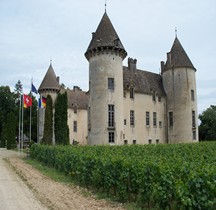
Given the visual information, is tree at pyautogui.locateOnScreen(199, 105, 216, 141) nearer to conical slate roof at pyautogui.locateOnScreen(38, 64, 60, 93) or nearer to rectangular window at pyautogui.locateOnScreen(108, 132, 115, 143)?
rectangular window at pyautogui.locateOnScreen(108, 132, 115, 143)

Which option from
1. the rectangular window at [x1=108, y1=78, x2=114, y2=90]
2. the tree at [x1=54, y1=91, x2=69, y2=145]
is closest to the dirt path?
the tree at [x1=54, y1=91, x2=69, y2=145]

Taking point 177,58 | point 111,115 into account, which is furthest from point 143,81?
point 111,115

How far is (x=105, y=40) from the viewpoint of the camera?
32.2 meters

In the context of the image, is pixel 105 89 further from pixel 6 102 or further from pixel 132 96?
pixel 6 102

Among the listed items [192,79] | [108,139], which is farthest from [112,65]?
[192,79]

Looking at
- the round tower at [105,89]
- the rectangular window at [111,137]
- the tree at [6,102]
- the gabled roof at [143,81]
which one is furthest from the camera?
the tree at [6,102]

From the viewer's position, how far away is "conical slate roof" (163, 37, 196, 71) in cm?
3978

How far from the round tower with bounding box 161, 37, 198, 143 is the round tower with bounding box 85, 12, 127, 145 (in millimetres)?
10826

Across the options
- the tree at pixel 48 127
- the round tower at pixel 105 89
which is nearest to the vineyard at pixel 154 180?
the tree at pixel 48 127

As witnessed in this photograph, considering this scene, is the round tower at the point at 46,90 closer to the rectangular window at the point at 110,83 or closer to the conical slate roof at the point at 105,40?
the conical slate roof at the point at 105,40

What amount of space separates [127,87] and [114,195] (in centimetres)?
2737

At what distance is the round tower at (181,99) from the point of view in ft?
127

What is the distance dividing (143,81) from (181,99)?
6091 mm

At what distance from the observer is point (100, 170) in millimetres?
10703
